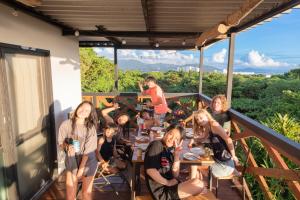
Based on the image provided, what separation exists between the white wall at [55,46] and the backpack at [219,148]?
8.43 feet

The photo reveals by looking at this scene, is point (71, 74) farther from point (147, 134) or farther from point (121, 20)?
point (147, 134)

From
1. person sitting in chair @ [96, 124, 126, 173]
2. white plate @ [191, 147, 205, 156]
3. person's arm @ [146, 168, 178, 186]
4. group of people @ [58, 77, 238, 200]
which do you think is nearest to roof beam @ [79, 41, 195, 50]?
group of people @ [58, 77, 238, 200]

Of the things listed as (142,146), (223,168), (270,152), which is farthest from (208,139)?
(142,146)

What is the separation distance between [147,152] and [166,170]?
309 mm

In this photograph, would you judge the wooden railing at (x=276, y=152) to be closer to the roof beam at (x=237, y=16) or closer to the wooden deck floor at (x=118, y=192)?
the wooden deck floor at (x=118, y=192)

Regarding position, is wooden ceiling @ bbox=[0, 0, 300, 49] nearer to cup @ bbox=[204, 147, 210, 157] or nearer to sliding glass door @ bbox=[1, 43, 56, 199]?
sliding glass door @ bbox=[1, 43, 56, 199]

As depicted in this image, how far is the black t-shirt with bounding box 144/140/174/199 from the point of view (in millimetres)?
2250

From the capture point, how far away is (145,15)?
10.3 feet

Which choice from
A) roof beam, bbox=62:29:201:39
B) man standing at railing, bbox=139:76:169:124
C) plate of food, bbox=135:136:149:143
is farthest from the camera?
man standing at railing, bbox=139:76:169:124

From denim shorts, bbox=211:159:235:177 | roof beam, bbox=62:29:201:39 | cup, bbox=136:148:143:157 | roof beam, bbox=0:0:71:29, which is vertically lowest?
denim shorts, bbox=211:159:235:177

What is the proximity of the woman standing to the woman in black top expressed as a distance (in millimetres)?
917

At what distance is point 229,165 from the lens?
2.89 m

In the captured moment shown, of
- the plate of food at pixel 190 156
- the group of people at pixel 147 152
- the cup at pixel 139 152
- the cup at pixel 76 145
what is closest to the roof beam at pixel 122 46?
the group of people at pixel 147 152

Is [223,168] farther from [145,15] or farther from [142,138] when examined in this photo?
[145,15]
